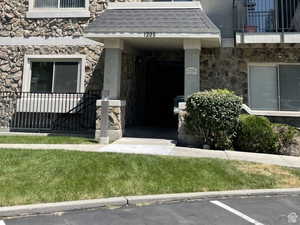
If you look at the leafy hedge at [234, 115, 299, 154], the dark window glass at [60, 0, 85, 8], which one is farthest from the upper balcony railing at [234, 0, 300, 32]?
the dark window glass at [60, 0, 85, 8]

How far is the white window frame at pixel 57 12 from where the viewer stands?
12.3 m

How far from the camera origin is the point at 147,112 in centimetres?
1523

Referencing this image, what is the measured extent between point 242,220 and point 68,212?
9.09 feet

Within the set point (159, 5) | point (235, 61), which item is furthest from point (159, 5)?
point (235, 61)

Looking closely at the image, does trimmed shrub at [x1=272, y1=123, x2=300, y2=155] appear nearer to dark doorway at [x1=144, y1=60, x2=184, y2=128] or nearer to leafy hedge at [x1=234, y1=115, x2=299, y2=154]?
leafy hedge at [x1=234, y1=115, x2=299, y2=154]

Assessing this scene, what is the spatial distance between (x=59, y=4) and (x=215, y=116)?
30.3ft

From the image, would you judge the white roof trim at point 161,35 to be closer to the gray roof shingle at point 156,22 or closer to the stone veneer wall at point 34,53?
the gray roof shingle at point 156,22

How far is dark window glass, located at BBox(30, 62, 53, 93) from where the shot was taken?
12.2 m

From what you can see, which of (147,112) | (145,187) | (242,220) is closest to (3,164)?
(145,187)

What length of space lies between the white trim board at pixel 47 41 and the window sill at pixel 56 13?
104cm

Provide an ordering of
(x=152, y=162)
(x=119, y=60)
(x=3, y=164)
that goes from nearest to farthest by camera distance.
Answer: (x=3, y=164) → (x=152, y=162) → (x=119, y=60)

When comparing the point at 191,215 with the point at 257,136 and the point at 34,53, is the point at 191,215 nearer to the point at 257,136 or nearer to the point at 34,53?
the point at 257,136

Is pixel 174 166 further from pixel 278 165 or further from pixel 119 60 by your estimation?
pixel 119 60

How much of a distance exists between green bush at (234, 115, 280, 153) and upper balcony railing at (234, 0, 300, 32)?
205 inches
